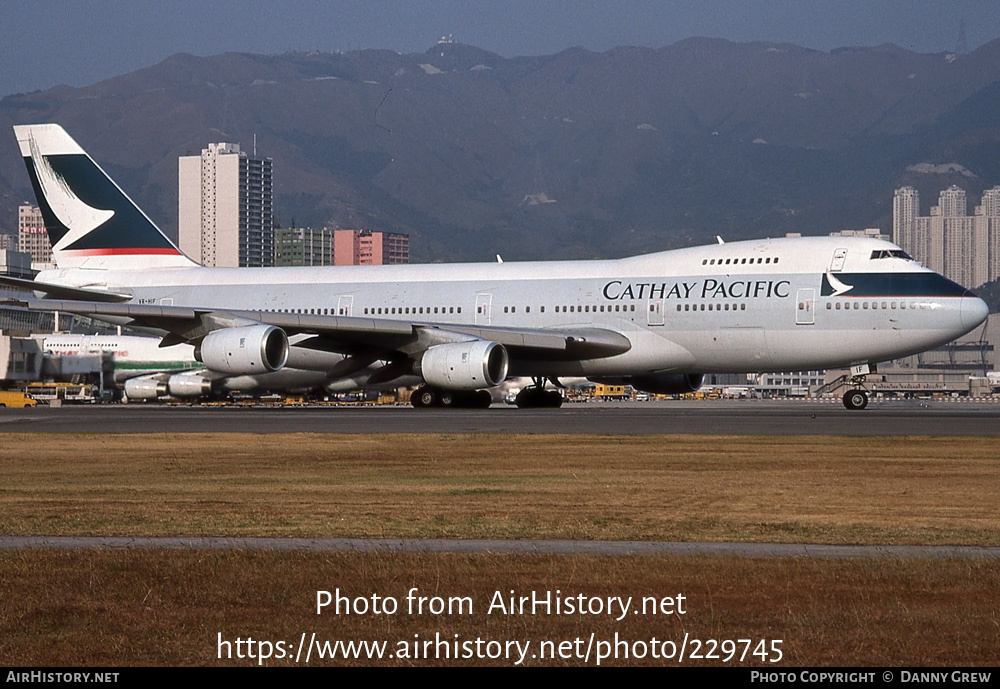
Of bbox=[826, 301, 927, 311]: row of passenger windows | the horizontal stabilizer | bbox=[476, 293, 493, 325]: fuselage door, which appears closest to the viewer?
bbox=[826, 301, 927, 311]: row of passenger windows

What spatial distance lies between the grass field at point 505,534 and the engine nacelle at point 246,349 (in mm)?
13569

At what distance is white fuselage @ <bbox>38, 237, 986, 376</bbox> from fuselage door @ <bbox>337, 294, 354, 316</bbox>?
48mm

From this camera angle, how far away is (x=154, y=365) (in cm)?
8262

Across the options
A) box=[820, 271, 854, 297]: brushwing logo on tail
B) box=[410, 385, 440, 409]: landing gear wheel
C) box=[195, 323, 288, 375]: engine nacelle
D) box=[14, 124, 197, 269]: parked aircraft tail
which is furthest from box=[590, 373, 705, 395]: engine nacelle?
box=[14, 124, 197, 269]: parked aircraft tail

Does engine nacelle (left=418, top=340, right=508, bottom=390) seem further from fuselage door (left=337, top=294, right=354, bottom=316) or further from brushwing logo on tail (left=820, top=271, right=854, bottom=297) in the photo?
brushwing logo on tail (left=820, top=271, right=854, bottom=297)

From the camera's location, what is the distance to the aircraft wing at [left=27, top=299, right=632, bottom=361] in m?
41.9

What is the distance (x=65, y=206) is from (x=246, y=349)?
1573 cm

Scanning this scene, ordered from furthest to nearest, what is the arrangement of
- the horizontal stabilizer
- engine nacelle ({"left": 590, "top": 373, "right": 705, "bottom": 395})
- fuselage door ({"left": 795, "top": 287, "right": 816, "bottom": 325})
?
the horizontal stabilizer
engine nacelle ({"left": 590, "top": 373, "right": 705, "bottom": 395})
fuselage door ({"left": 795, "top": 287, "right": 816, "bottom": 325})

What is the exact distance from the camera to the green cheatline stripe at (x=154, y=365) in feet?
268

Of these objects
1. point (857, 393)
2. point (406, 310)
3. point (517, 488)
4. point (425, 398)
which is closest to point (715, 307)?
point (857, 393)

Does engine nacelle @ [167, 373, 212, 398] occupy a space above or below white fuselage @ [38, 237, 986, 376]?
below

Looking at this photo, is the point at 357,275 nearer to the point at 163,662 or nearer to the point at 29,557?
the point at 29,557

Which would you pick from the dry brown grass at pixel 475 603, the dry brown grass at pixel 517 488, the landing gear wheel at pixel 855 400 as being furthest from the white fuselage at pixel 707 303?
the dry brown grass at pixel 475 603

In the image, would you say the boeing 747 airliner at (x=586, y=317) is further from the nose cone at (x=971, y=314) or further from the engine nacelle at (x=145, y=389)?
the engine nacelle at (x=145, y=389)
